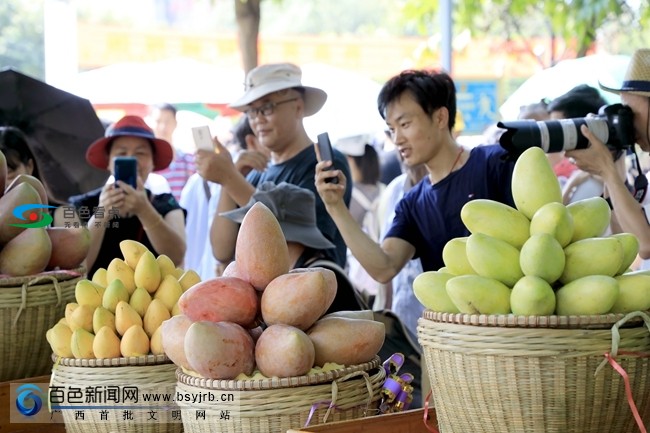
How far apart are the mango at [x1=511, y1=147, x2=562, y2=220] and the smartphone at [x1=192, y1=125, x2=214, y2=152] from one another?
6.57 feet

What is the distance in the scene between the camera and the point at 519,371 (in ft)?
5.12

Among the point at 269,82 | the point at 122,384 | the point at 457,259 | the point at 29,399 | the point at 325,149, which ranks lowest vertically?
the point at 29,399

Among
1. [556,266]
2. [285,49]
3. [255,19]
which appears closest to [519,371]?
[556,266]

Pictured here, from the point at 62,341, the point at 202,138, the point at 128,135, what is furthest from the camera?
the point at 128,135

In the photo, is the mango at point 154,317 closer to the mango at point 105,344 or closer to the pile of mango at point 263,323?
the mango at point 105,344

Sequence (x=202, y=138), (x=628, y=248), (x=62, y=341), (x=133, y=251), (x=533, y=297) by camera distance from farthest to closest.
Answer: (x=202, y=138) < (x=133, y=251) < (x=62, y=341) < (x=628, y=248) < (x=533, y=297)

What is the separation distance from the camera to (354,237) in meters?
3.00

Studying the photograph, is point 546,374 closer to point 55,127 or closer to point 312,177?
point 312,177

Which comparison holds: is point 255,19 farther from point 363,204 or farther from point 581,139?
point 581,139

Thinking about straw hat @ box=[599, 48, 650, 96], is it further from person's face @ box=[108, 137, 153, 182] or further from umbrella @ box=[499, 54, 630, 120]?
person's face @ box=[108, 137, 153, 182]

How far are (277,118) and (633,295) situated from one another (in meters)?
2.20

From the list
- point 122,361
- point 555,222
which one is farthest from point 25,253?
point 555,222

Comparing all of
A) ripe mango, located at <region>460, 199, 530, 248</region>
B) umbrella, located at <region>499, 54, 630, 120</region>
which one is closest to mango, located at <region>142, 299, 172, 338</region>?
ripe mango, located at <region>460, 199, 530, 248</region>

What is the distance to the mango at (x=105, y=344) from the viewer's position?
207cm
